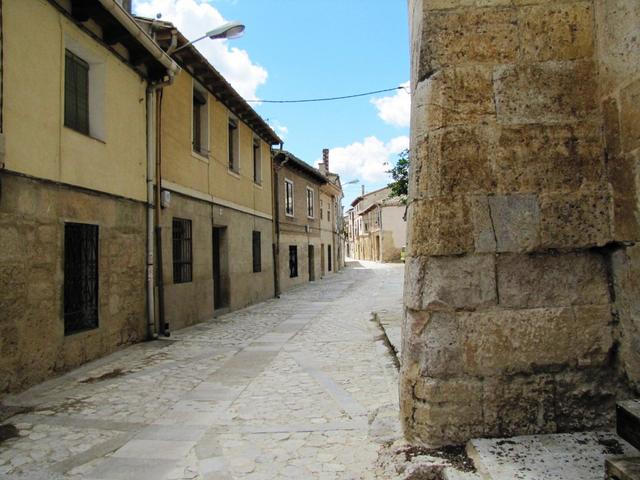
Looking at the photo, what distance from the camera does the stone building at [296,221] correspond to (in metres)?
16.9

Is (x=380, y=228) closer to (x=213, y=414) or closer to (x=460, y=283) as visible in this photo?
(x=213, y=414)

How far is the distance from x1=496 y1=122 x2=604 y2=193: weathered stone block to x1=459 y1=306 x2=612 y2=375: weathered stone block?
0.66 metres

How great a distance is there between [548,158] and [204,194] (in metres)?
8.48

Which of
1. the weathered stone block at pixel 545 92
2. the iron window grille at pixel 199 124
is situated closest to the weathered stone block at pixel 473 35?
the weathered stone block at pixel 545 92

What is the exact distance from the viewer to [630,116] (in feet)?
7.52

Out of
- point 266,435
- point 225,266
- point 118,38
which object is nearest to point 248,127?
point 225,266

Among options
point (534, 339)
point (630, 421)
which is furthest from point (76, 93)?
point (630, 421)

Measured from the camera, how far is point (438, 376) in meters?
2.53

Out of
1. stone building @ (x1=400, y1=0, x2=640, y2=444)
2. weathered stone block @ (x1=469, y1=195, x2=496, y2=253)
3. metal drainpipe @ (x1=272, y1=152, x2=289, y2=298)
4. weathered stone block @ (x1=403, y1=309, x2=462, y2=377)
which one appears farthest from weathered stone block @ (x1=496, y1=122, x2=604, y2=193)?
metal drainpipe @ (x1=272, y1=152, x2=289, y2=298)

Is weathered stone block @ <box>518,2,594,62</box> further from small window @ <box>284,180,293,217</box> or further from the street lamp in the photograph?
small window @ <box>284,180,293,217</box>

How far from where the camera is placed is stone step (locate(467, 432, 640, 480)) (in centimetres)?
205

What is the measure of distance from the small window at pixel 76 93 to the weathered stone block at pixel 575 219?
5788mm

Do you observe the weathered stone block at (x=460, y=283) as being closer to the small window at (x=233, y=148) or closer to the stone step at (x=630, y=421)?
the stone step at (x=630, y=421)

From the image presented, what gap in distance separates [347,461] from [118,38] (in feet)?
21.4
